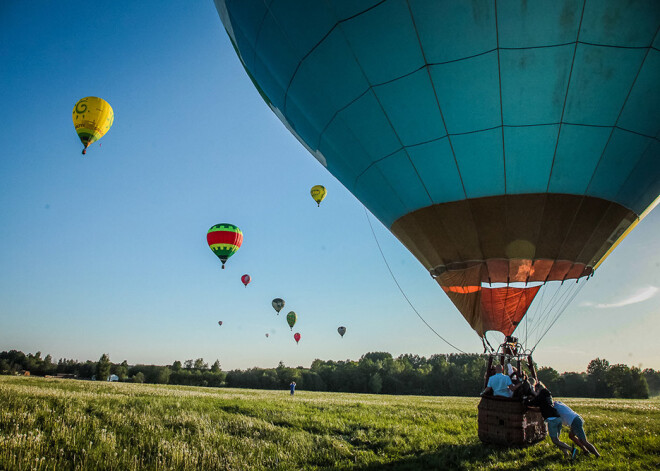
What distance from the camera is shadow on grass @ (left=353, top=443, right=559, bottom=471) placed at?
4996 mm

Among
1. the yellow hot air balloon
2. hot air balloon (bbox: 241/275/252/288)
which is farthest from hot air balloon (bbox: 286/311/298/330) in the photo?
the yellow hot air balloon

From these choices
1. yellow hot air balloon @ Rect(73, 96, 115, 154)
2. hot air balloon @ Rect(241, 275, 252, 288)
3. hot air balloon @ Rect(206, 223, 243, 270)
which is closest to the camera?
yellow hot air balloon @ Rect(73, 96, 115, 154)

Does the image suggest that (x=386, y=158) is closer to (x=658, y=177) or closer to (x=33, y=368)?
(x=658, y=177)

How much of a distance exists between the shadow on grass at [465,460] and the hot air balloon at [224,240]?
19.6 meters

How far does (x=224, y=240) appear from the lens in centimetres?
2342

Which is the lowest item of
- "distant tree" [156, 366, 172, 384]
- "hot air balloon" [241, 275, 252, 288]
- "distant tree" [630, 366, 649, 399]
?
"distant tree" [156, 366, 172, 384]

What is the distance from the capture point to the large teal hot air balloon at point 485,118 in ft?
16.1

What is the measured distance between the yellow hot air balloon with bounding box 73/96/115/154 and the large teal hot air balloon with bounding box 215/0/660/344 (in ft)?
45.5

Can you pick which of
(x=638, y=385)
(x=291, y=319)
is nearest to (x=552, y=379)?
(x=638, y=385)

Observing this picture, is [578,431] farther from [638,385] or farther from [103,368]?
[103,368]

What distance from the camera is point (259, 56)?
23.4 feet

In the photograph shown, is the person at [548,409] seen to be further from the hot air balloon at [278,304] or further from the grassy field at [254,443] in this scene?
the hot air balloon at [278,304]

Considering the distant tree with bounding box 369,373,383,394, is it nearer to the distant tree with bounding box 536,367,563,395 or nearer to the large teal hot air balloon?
the distant tree with bounding box 536,367,563,395

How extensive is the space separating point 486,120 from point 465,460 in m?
5.05
